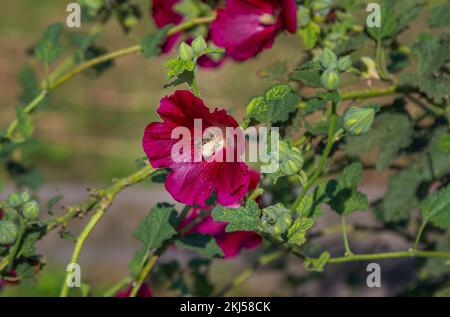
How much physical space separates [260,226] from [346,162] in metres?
0.39

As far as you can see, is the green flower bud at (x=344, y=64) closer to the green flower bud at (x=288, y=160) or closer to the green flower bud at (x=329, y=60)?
the green flower bud at (x=329, y=60)

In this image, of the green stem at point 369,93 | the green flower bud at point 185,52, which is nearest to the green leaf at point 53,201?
the green flower bud at point 185,52

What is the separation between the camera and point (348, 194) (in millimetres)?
992

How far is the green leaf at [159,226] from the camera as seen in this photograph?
979mm

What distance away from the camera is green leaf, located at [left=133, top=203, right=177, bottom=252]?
98cm

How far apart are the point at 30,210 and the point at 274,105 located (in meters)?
0.26

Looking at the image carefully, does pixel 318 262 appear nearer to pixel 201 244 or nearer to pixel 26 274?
pixel 201 244

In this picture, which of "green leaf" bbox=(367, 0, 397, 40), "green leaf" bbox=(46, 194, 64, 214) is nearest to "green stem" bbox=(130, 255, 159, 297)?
"green leaf" bbox=(46, 194, 64, 214)

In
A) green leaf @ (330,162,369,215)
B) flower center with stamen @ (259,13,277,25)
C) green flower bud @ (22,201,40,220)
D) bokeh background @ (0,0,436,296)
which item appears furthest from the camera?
bokeh background @ (0,0,436,296)

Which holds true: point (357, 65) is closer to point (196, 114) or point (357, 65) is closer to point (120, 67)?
point (196, 114)

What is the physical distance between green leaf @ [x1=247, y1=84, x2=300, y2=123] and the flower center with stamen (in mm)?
172

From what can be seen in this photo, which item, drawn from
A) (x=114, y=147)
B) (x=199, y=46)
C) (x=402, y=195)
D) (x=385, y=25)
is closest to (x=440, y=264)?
(x=402, y=195)

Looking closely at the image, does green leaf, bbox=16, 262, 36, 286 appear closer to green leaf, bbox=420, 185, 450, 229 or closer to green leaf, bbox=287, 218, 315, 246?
green leaf, bbox=287, 218, 315, 246
